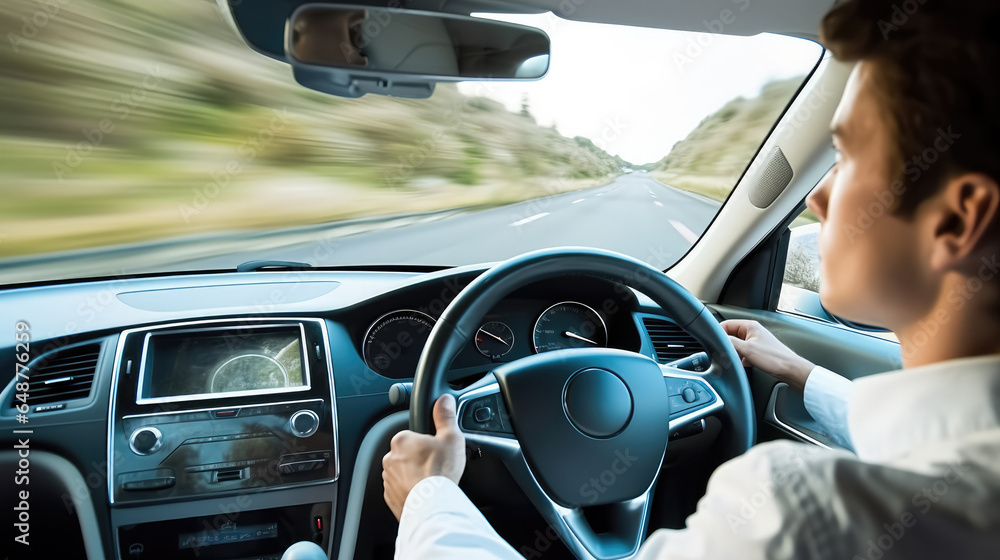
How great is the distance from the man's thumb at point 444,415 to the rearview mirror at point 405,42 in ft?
3.51

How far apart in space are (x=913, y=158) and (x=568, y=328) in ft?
6.56

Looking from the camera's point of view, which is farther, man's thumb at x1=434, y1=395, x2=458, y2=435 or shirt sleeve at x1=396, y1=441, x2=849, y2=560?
man's thumb at x1=434, y1=395, x2=458, y2=435

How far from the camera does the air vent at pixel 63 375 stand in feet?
7.50

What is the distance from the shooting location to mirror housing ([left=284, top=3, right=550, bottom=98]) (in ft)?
6.81

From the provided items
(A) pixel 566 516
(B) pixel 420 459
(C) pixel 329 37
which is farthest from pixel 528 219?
(B) pixel 420 459

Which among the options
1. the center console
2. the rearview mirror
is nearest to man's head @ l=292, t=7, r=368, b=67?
the rearview mirror

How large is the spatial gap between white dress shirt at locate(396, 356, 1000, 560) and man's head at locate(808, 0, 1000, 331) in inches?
4.8

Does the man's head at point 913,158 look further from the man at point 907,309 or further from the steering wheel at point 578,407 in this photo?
the steering wheel at point 578,407

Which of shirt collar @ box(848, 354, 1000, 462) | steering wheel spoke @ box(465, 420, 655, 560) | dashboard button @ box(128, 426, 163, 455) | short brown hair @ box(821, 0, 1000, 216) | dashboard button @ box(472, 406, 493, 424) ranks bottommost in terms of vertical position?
dashboard button @ box(128, 426, 163, 455)

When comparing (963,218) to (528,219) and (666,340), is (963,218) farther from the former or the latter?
(528,219)

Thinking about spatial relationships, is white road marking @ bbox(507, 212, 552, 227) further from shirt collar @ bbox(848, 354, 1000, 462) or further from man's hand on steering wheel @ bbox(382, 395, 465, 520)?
shirt collar @ bbox(848, 354, 1000, 462)

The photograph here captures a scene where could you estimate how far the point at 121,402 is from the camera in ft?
7.45

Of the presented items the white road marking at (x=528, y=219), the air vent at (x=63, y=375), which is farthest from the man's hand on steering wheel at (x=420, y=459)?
the white road marking at (x=528, y=219)

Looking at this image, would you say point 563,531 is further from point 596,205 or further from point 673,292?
point 596,205
